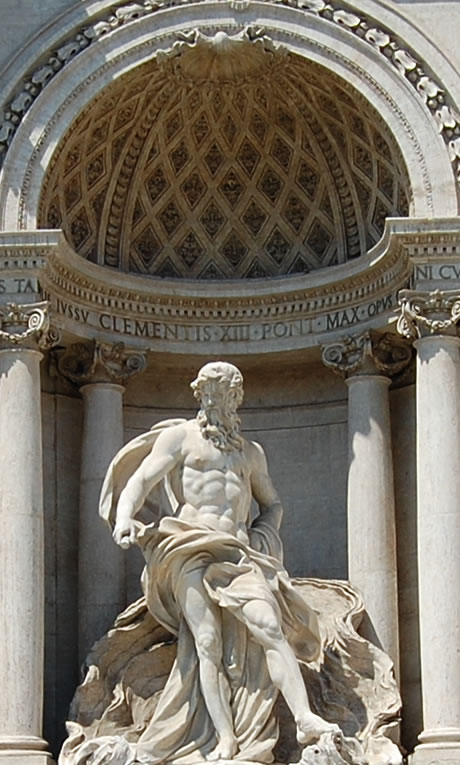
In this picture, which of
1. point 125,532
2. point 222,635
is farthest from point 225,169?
point 222,635

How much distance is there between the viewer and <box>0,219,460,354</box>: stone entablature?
21.5m

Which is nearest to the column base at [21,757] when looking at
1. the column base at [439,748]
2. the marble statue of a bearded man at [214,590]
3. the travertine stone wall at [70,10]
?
the marble statue of a bearded man at [214,590]

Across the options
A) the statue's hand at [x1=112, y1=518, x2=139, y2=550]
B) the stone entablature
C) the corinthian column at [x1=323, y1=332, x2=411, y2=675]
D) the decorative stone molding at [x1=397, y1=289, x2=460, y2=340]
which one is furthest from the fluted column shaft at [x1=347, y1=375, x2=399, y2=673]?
the statue's hand at [x1=112, y1=518, x2=139, y2=550]

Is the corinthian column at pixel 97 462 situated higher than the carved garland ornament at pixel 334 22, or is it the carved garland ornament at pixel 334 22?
the carved garland ornament at pixel 334 22

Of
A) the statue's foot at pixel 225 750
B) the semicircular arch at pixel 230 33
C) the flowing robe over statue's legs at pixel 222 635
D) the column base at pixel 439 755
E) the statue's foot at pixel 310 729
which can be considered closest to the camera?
the statue's foot at pixel 310 729

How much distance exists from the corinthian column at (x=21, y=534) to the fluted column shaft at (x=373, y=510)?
2991mm

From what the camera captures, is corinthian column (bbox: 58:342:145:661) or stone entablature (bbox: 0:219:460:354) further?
corinthian column (bbox: 58:342:145:661)

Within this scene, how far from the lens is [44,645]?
72.7ft

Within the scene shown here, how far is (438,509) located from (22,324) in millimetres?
4101

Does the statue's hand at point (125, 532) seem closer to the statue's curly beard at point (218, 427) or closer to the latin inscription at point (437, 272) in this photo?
the statue's curly beard at point (218, 427)

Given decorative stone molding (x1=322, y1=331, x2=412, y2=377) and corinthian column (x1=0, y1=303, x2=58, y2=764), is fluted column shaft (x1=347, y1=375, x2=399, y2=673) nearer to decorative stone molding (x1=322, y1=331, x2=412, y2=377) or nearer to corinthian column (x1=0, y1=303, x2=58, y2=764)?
decorative stone molding (x1=322, y1=331, x2=412, y2=377)

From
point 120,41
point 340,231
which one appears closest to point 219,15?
point 120,41

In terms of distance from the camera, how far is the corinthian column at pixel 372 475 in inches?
864

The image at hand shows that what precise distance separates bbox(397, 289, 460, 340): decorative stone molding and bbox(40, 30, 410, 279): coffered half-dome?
1.19 metres
